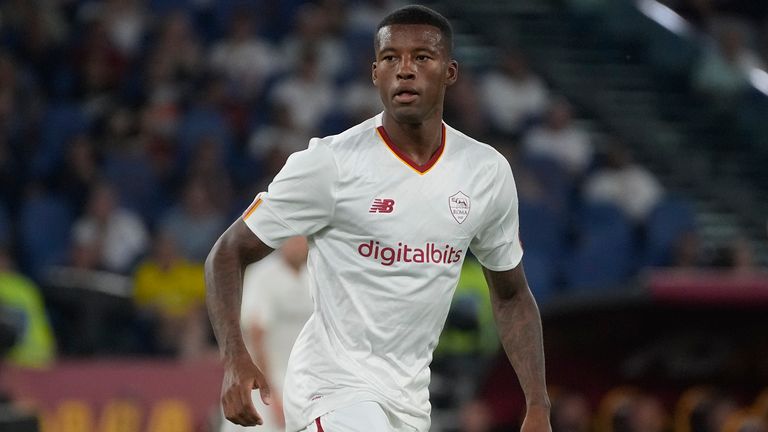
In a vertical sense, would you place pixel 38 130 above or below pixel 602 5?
below

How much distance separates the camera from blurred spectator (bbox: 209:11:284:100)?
1266 centimetres

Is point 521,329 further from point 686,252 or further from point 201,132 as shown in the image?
point 686,252

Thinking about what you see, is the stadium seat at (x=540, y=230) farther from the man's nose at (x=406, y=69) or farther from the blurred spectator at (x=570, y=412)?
the man's nose at (x=406, y=69)

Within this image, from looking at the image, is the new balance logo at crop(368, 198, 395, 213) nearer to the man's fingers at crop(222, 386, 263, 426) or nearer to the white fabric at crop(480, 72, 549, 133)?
the man's fingers at crop(222, 386, 263, 426)

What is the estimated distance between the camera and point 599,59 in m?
15.8

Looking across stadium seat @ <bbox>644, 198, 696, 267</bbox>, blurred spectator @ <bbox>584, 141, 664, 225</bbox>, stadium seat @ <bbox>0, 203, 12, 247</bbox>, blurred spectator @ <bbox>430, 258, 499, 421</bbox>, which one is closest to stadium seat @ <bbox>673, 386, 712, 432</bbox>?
blurred spectator @ <bbox>430, 258, 499, 421</bbox>

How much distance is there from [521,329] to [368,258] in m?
0.58

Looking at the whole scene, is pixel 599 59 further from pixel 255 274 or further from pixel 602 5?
pixel 255 274

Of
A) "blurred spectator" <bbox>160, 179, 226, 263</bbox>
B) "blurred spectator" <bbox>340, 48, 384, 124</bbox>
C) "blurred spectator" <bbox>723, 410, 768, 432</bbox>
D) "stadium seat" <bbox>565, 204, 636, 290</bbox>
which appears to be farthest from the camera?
"blurred spectator" <bbox>340, 48, 384, 124</bbox>

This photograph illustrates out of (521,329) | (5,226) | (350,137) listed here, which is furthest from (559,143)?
(350,137)

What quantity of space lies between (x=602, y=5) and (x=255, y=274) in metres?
8.96

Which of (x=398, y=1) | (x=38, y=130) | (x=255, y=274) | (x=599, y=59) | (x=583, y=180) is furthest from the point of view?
(x=599, y=59)

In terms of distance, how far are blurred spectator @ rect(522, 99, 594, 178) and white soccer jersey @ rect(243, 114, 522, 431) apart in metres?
8.45

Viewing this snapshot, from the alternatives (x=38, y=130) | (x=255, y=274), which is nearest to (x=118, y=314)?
(x=38, y=130)
